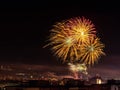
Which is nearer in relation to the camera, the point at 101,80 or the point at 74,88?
the point at 74,88

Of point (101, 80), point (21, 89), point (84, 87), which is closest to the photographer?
point (21, 89)

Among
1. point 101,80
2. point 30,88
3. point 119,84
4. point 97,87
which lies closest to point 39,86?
point 30,88

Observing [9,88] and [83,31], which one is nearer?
[83,31]

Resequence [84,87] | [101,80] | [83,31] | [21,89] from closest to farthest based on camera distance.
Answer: [83,31] < [21,89] < [84,87] < [101,80]

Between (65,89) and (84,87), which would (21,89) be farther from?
(84,87)

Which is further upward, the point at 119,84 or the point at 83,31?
the point at 83,31

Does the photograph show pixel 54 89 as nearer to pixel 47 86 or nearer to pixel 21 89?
pixel 47 86

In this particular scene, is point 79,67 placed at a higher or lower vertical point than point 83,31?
lower

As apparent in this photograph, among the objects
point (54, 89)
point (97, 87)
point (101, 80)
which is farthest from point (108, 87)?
point (101, 80)

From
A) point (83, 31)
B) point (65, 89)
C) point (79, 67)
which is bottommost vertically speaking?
point (65, 89)
